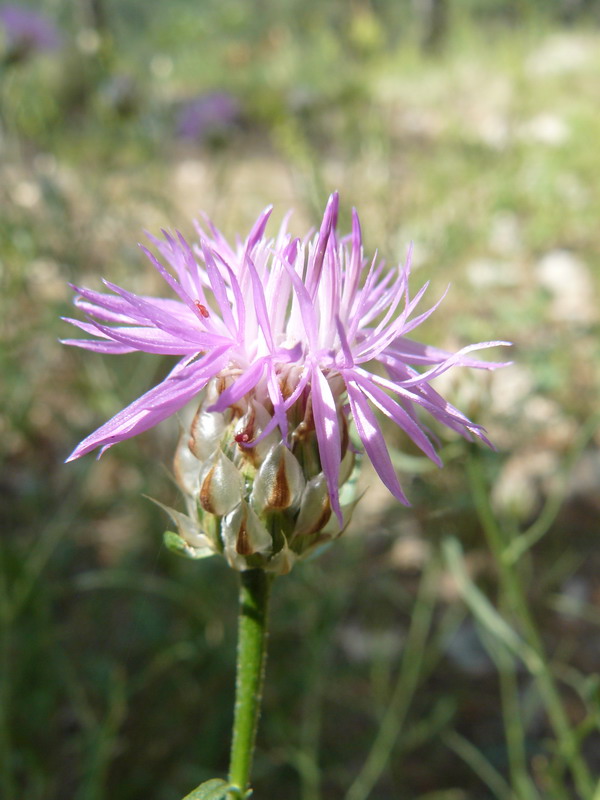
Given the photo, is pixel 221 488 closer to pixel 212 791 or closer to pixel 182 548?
pixel 182 548

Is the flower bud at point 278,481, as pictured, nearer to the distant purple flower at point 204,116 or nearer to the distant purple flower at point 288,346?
the distant purple flower at point 288,346

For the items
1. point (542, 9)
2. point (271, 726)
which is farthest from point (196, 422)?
point (542, 9)

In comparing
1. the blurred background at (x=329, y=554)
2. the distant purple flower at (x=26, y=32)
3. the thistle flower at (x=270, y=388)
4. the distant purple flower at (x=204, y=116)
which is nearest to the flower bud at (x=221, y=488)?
the thistle flower at (x=270, y=388)

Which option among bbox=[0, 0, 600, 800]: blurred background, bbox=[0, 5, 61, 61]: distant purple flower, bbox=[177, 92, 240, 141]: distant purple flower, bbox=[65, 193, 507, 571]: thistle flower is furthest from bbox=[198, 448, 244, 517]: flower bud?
bbox=[177, 92, 240, 141]: distant purple flower

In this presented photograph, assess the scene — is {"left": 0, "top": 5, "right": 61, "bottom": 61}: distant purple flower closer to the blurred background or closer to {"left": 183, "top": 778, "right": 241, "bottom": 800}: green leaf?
the blurred background

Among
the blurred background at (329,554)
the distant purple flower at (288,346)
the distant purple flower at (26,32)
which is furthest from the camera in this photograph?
the distant purple flower at (26,32)

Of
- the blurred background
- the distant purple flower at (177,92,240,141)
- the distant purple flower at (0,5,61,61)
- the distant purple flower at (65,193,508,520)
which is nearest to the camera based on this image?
the distant purple flower at (65,193,508,520)
